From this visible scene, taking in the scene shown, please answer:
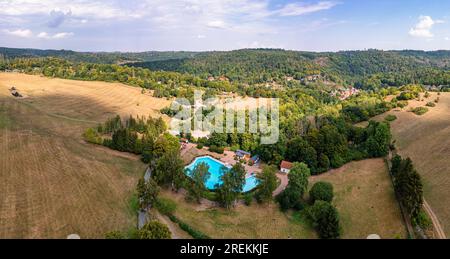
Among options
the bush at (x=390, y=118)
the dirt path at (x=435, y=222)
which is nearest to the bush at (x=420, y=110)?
the bush at (x=390, y=118)

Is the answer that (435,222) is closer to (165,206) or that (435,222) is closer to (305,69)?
(165,206)

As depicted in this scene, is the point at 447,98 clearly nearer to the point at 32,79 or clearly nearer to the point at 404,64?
the point at 32,79

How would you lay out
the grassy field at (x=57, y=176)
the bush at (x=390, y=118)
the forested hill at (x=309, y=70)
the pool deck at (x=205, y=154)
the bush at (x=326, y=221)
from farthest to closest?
1. the forested hill at (x=309, y=70)
2. the bush at (x=390, y=118)
3. the pool deck at (x=205, y=154)
4. the bush at (x=326, y=221)
5. the grassy field at (x=57, y=176)

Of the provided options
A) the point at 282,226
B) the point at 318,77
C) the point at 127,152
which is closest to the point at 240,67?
the point at 318,77

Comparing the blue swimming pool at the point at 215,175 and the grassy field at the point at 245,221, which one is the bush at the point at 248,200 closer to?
the grassy field at the point at 245,221

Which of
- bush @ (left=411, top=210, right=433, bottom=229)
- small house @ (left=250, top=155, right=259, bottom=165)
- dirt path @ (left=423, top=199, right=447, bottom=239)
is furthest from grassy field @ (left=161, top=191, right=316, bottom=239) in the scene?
small house @ (left=250, top=155, right=259, bottom=165)
